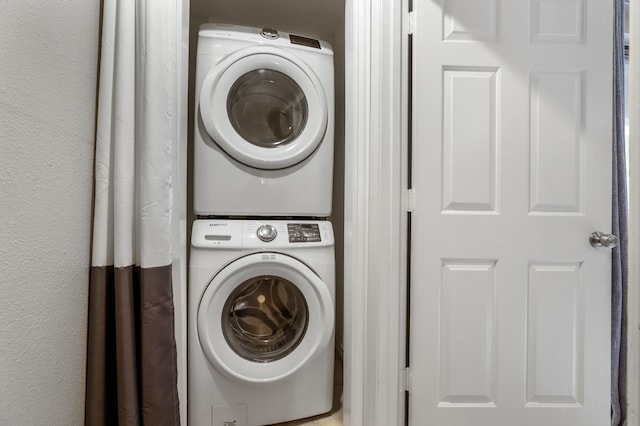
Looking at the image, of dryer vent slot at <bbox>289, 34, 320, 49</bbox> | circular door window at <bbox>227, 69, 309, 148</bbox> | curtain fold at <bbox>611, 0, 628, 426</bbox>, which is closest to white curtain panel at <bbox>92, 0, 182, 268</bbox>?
circular door window at <bbox>227, 69, 309, 148</bbox>

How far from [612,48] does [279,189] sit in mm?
1437

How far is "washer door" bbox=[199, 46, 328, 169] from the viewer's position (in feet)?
4.43

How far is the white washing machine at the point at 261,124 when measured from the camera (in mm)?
1367

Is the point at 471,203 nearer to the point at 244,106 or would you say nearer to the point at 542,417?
the point at 542,417

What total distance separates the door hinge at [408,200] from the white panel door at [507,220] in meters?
0.03

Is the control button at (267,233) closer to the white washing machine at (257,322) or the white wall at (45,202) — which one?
the white washing machine at (257,322)

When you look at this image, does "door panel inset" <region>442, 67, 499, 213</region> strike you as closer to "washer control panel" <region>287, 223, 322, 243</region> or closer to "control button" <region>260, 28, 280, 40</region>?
"washer control panel" <region>287, 223, 322, 243</region>

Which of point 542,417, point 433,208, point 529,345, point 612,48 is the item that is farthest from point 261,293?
point 612,48

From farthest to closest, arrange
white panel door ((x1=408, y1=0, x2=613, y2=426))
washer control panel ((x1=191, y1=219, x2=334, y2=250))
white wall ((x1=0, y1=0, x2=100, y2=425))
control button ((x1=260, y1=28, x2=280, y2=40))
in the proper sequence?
control button ((x1=260, y1=28, x2=280, y2=40)) → washer control panel ((x1=191, y1=219, x2=334, y2=250)) → white panel door ((x1=408, y1=0, x2=613, y2=426)) → white wall ((x1=0, y1=0, x2=100, y2=425))

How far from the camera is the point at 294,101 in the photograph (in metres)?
1.51

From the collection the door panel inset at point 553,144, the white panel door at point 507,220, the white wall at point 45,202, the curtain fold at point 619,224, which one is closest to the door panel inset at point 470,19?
the white panel door at point 507,220

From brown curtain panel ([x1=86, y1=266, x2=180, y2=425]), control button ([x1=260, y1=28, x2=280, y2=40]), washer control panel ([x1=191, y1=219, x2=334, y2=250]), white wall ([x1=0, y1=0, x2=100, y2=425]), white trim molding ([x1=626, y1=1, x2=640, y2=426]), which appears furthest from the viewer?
control button ([x1=260, y1=28, x2=280, y2=40])

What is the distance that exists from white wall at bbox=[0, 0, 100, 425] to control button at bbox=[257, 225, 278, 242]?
61 centimetres

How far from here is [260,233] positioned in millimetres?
1342
